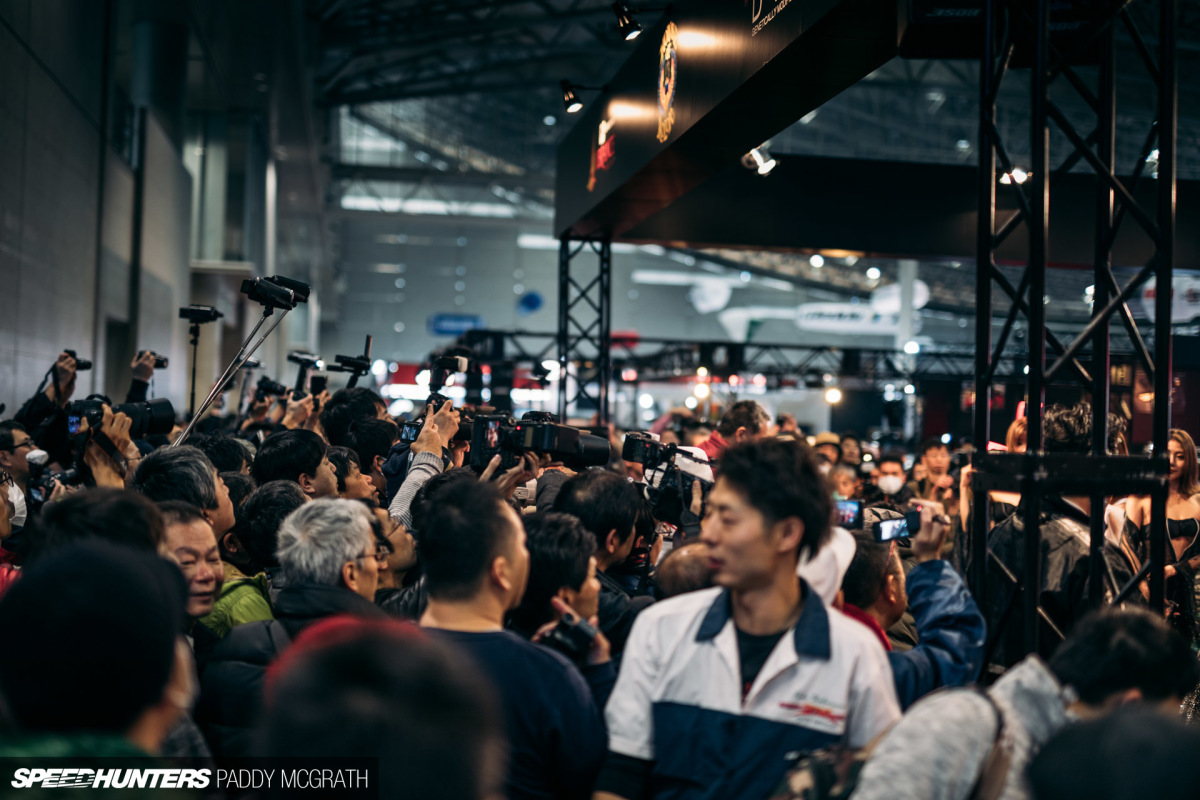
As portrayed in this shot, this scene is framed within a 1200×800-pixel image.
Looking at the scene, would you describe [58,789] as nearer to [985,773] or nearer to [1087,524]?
[985,773]

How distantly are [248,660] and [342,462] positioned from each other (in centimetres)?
189

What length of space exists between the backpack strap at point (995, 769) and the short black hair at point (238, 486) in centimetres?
269

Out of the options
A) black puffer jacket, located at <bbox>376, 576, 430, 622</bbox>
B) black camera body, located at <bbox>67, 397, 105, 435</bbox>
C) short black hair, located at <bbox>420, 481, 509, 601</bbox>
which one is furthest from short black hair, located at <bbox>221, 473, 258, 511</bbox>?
short black hair, located at <bbox>420, 481, 509, 601</bbox>

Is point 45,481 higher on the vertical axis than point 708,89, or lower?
lower

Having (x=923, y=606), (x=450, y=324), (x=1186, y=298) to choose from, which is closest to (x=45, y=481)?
(x=923, y=606)

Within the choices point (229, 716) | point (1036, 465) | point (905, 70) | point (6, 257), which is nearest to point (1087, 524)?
point (1036, 465)

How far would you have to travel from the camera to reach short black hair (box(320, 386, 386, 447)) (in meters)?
4.86

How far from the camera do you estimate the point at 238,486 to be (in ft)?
11.2

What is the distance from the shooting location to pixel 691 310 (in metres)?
31.9

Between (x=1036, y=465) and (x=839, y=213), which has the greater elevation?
(x=839, y=213)

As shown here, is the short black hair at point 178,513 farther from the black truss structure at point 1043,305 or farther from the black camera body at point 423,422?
the black truss structure at point 1043,305

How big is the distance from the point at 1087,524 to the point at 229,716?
2915mm

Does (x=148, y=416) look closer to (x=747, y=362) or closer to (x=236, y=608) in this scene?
(x=236, y=608)

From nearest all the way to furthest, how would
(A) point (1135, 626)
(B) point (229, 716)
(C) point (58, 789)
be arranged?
1. (C) point (58, 789)
2. (A) point (1135, 626)
3. (B) point (229, 716)
